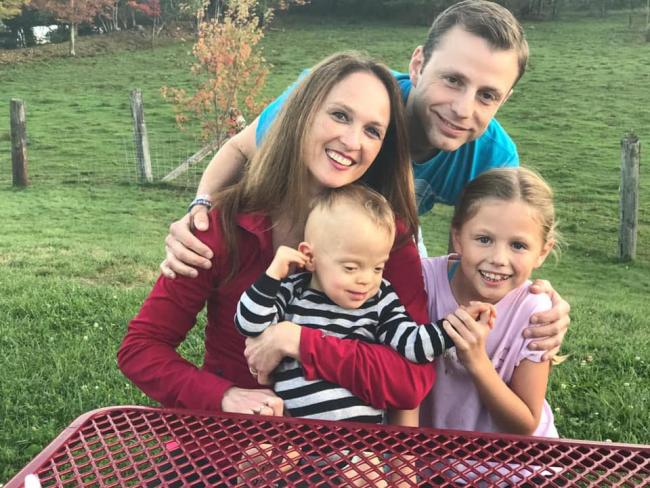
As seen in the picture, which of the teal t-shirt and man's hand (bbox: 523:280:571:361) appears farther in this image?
the teal t-shirt

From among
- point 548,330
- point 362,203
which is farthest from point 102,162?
point 548,330

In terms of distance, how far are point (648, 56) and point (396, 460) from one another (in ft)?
104

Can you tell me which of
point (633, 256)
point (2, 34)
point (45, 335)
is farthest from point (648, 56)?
point (2, 34)

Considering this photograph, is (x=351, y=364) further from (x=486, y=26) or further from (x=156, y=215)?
(x=156, y=215)

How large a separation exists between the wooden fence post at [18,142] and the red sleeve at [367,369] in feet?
47.8

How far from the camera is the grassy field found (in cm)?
393

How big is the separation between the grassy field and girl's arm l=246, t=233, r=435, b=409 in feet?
6.86

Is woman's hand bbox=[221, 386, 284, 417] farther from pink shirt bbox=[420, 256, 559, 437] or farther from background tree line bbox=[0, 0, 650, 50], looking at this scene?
background tree line bbox=[0, 0, 650, 50]

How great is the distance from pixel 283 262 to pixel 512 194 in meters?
0.77

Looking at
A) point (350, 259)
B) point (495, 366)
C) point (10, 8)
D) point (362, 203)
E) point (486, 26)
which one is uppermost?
point (10, 8)

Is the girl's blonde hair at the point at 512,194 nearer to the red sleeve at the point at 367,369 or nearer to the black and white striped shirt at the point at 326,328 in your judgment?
the black and white striped shirt at the point at 326,328

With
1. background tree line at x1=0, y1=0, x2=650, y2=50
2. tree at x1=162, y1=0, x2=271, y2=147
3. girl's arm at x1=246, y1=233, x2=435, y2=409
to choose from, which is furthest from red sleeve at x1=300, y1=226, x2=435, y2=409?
background tree line at x1=0, y1=0, x2=650, y2=50

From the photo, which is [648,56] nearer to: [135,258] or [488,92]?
[135,258]

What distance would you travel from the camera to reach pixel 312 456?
1.54 meters
